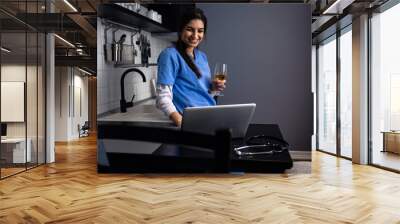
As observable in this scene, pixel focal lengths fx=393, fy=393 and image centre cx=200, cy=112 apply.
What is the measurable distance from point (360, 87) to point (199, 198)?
3808mm

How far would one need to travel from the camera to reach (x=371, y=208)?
3408mm

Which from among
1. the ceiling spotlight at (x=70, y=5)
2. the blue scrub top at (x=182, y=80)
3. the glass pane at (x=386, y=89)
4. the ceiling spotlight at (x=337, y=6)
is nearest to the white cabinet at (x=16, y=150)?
the ceiling spotlight at (x=70, y=5)

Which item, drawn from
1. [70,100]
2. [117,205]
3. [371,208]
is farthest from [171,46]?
[70,100]

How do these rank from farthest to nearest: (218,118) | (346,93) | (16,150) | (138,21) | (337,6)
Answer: (346,93) → (16,150) → (337,6) → (138,21) → (218,118)

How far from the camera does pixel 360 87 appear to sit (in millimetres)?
6312

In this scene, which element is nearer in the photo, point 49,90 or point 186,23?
point 186,23

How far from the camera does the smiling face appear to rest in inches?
36.9

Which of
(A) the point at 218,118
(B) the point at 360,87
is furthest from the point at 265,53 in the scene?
(B) the point at 360,87

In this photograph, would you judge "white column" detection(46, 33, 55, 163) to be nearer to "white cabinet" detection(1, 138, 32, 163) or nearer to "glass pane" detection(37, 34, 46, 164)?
"glass pane" detection(37, 34, 46, 164)

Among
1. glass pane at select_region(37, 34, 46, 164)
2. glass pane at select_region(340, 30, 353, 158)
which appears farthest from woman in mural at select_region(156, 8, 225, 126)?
glass pane at select_region(340, 30, 353, 158)

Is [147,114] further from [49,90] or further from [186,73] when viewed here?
[49,90]

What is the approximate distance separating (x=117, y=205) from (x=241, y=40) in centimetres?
211

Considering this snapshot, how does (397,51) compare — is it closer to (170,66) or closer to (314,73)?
(314,73)

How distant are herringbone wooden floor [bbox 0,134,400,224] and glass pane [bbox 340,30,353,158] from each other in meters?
1.64
